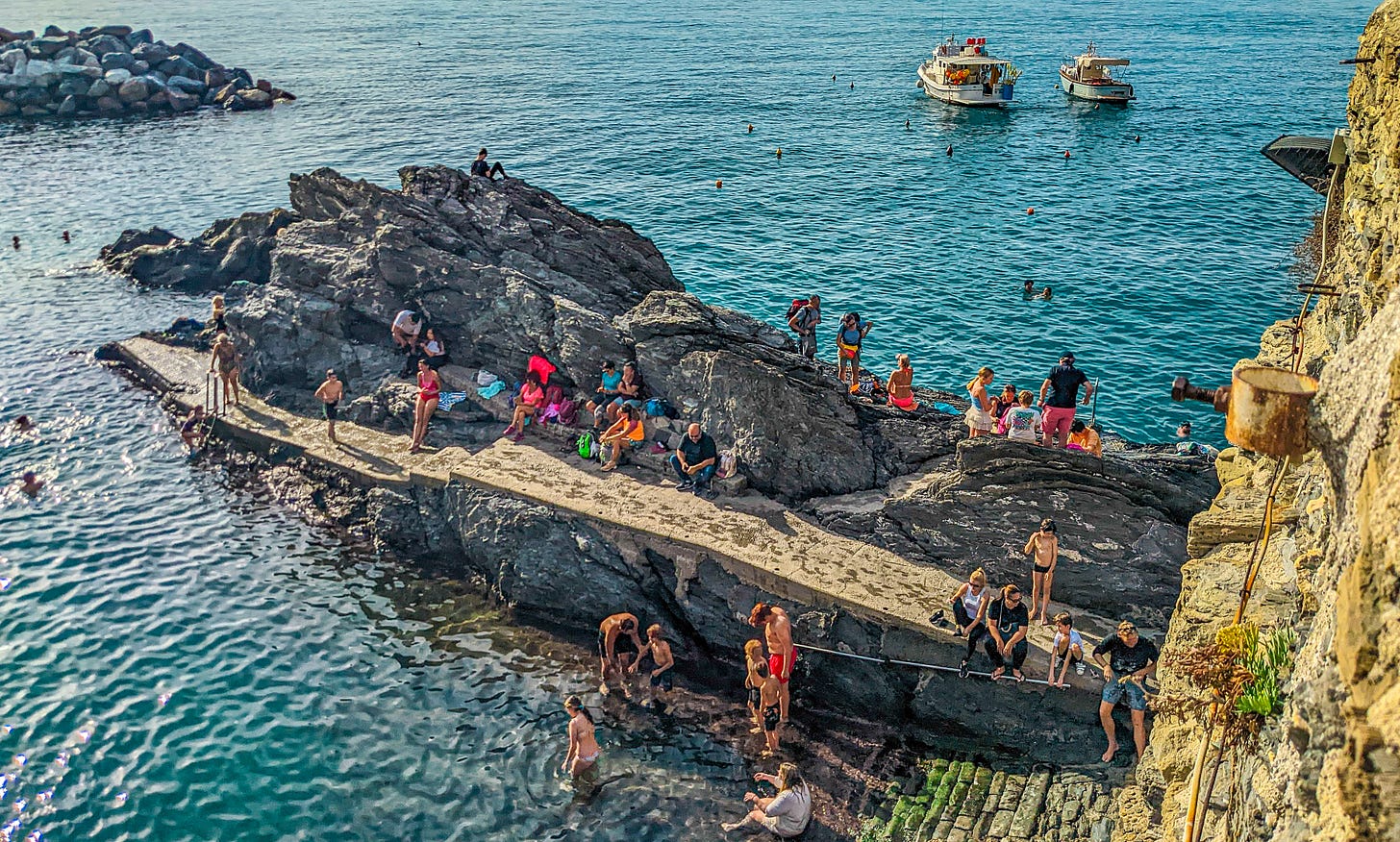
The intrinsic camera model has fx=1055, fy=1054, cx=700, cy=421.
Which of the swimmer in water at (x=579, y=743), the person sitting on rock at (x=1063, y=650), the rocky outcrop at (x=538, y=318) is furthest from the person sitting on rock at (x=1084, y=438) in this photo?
the swimmer in water at (x=579, y=743)

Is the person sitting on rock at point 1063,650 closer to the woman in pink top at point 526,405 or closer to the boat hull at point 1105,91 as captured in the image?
the woman in pink top at point 526,405

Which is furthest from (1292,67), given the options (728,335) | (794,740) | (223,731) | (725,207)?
(223,731)

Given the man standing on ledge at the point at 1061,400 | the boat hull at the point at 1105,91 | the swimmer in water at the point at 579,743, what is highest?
the boat hull at the point at 1105,91

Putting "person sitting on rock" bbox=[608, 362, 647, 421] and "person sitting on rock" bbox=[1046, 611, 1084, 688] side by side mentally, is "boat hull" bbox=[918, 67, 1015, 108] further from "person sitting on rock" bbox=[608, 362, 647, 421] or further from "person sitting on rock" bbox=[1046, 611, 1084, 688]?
"person sitting on rock" bbox=[1046, 611, 1084, 688]

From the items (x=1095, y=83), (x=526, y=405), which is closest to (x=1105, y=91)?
(x=1095, y=83)

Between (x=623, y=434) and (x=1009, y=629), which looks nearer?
(x=1009, y=629)

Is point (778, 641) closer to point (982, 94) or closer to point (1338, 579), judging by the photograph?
point (1338, 579)
